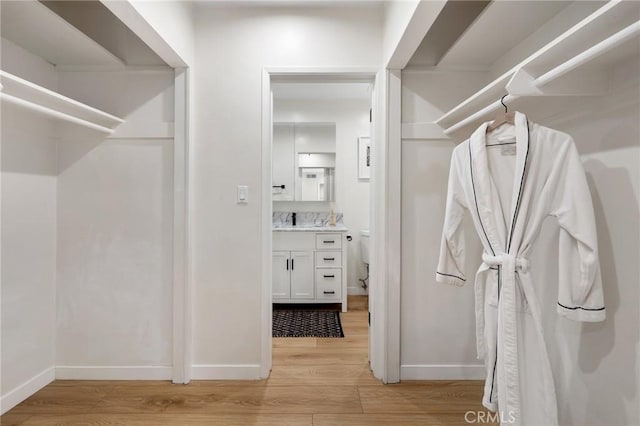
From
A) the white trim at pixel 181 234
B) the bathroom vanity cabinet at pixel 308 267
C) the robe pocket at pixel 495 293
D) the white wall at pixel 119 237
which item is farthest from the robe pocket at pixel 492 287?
the bathroom vanity cabinet at pixel 308 267

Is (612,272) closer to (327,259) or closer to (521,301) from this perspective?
(521,301)

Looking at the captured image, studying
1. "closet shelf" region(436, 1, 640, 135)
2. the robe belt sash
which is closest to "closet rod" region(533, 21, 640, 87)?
"closet shelf" region(436, 1, 640, 135)

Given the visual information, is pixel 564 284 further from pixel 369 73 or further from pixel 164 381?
pixel 164 381

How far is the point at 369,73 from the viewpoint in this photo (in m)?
1.98

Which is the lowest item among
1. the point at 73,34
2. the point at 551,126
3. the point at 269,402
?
the point at 269,402

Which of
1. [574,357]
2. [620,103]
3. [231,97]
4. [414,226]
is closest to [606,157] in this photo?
[620,103]

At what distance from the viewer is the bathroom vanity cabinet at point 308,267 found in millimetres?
3295

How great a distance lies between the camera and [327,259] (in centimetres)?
331

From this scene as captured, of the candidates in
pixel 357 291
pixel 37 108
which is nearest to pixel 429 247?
pixel 357 291

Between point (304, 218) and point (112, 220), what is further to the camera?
point (304, 218)

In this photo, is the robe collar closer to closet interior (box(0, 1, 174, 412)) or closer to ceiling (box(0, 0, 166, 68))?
closet interior (box(0, 1, 174, 412))

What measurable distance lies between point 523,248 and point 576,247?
0.16 meters

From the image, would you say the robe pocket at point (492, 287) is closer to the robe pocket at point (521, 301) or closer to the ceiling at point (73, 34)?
the robe pocket at point (521, 301)

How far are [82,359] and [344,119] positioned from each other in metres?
3.35
